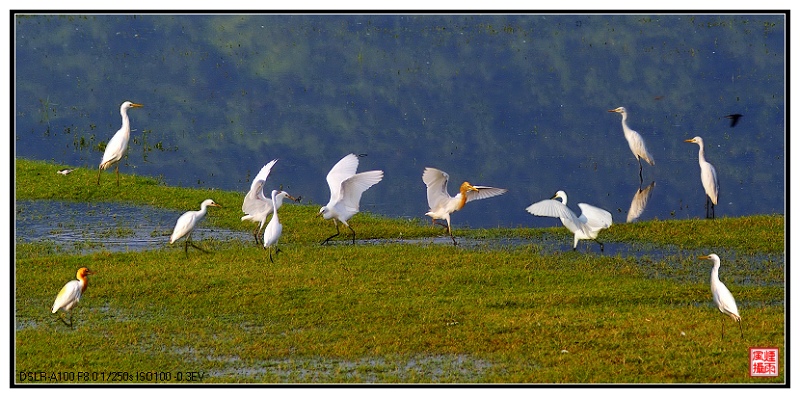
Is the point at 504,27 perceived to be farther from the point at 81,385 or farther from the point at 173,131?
the point at 81,385

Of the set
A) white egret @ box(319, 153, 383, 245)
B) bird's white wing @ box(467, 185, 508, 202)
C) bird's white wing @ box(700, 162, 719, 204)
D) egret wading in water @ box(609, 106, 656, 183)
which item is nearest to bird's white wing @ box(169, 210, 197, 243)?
A: white egret @ box(319, 153, 383, 245)

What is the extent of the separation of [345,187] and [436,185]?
50.2 inches

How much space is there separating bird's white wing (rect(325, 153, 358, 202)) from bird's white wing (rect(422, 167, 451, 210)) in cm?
91

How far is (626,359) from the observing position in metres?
9.30

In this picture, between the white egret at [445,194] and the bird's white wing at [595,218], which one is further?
the white egret at [445,194]

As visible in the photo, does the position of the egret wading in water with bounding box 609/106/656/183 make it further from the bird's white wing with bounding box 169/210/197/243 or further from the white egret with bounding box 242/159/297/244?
the bird's white wing with bounding box 169/210/197/243

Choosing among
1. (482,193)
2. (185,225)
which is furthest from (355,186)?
(185,225)

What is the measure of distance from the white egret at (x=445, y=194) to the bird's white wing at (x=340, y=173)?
3.00ft

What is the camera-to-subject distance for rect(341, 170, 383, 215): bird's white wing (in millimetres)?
13219

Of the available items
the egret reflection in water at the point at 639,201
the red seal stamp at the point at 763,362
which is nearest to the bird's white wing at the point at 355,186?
the egret reflection in water at the point at 639,201

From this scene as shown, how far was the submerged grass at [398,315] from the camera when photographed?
9.19m

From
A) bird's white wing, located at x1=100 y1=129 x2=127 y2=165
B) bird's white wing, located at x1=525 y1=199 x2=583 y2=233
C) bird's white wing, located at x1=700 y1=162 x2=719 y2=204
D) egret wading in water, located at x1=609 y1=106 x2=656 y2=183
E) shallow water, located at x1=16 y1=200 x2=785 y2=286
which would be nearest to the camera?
shallow water, located at x1=16 y1=200 x2=785 y2=286

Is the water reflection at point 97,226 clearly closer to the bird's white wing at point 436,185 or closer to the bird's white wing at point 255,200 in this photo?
the bird's white wing at point 255,200

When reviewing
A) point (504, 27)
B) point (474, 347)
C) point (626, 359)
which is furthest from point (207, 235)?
point (504, 27)
